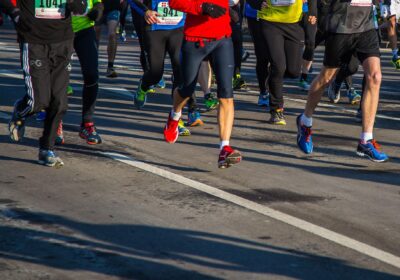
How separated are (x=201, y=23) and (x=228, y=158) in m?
1.21

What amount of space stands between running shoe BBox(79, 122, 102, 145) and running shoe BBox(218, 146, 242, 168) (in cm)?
180

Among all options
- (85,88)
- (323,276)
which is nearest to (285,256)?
(323,276)

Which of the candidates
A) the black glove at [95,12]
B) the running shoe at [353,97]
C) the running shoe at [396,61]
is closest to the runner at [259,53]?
the running shoe at [353,97]

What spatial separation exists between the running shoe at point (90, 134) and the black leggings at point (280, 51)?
97.7 inches

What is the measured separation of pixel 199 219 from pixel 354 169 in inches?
101

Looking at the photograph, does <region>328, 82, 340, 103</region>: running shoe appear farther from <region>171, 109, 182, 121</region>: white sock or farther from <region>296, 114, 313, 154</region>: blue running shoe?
<region>171, 109, 182, 121</region>: white sock

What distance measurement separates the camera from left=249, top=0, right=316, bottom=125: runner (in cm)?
1220

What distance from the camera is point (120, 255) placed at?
6.63m

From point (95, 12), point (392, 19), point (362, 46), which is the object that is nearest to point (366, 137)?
point (362, 46)

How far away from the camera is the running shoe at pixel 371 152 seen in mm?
9961

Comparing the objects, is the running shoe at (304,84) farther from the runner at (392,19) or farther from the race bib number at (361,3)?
the race bib number at (361,3)

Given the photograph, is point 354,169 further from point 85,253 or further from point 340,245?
point 85,253

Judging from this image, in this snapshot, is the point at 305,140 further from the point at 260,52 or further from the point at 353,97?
the point at 353,97

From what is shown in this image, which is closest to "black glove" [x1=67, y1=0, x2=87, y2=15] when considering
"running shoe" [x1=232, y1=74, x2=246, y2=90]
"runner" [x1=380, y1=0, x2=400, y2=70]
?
"running shoe" [x1=232, y1=74, x2=246, y2=90]
